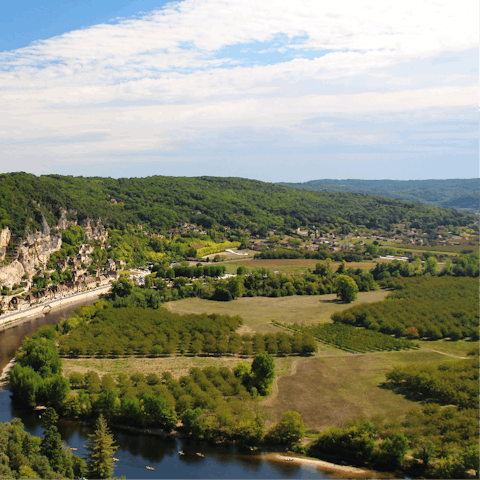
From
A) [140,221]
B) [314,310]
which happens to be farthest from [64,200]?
[314,310]

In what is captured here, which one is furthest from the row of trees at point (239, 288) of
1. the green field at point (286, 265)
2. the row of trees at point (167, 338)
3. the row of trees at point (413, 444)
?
the row of trees at point (413, 444)

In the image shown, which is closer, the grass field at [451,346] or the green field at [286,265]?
the grass field at [451,346]

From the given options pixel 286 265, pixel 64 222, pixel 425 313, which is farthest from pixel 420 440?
pixel 64 222

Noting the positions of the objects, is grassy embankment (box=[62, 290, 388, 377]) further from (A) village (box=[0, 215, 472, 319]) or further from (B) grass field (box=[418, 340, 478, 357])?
(A) village (box=[0, 215, 472, 319])

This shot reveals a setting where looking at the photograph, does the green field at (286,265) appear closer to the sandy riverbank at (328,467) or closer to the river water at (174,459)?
Answer: the river water at (174,459)

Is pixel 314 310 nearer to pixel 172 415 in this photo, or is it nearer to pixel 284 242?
pixel 172 415
